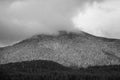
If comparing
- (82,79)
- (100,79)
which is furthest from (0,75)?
(100,79)

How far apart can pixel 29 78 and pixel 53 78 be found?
68.8 ft

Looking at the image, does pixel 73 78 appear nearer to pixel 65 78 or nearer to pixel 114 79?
pixel 65 78

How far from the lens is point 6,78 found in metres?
176

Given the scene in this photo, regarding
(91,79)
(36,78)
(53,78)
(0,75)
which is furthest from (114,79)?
(0,75)

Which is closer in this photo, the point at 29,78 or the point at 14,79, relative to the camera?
the point at 14,79

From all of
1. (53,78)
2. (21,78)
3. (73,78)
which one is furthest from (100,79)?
(21,78)

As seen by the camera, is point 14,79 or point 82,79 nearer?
point 14,79

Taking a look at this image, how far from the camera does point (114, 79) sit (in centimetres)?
19988

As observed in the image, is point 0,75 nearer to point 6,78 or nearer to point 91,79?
point 6,78

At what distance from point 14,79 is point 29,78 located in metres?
16.4

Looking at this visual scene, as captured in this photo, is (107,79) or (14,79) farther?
(107,79)

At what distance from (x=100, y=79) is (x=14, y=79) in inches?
2910

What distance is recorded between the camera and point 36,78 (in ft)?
633

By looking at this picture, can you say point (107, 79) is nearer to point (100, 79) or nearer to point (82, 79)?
point (100, 79)
